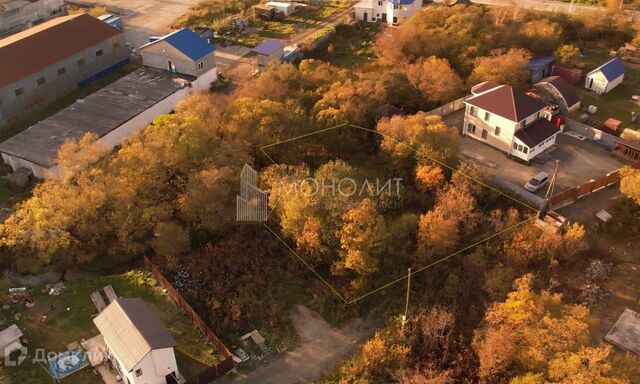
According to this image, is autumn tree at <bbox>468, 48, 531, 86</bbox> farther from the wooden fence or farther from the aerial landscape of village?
the wooden fence

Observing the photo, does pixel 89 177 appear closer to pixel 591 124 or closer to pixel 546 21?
pixel 591 124

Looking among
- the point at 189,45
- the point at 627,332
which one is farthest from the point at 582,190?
the point at 189,45

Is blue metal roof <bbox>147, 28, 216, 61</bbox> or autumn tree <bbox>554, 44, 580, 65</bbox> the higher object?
blue metal roof <bbox>147, 28, 216, 61</bbox>

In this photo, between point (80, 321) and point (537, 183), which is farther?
point (537, 183)

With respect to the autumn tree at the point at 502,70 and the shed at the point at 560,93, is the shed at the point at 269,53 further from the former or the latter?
the shed at the point at 560,93

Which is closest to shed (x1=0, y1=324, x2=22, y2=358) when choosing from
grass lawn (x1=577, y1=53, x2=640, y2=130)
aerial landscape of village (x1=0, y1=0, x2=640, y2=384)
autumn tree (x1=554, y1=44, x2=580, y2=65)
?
aerial landscape of village (x1=0, y1=0, x2=640, y2=384)

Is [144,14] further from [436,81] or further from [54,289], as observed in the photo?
[54,289]

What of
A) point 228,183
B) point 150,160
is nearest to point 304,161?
point 228,183

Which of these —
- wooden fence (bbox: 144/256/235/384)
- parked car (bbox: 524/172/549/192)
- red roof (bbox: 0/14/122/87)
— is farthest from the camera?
red roof (bbox: 0/14/122/87)
